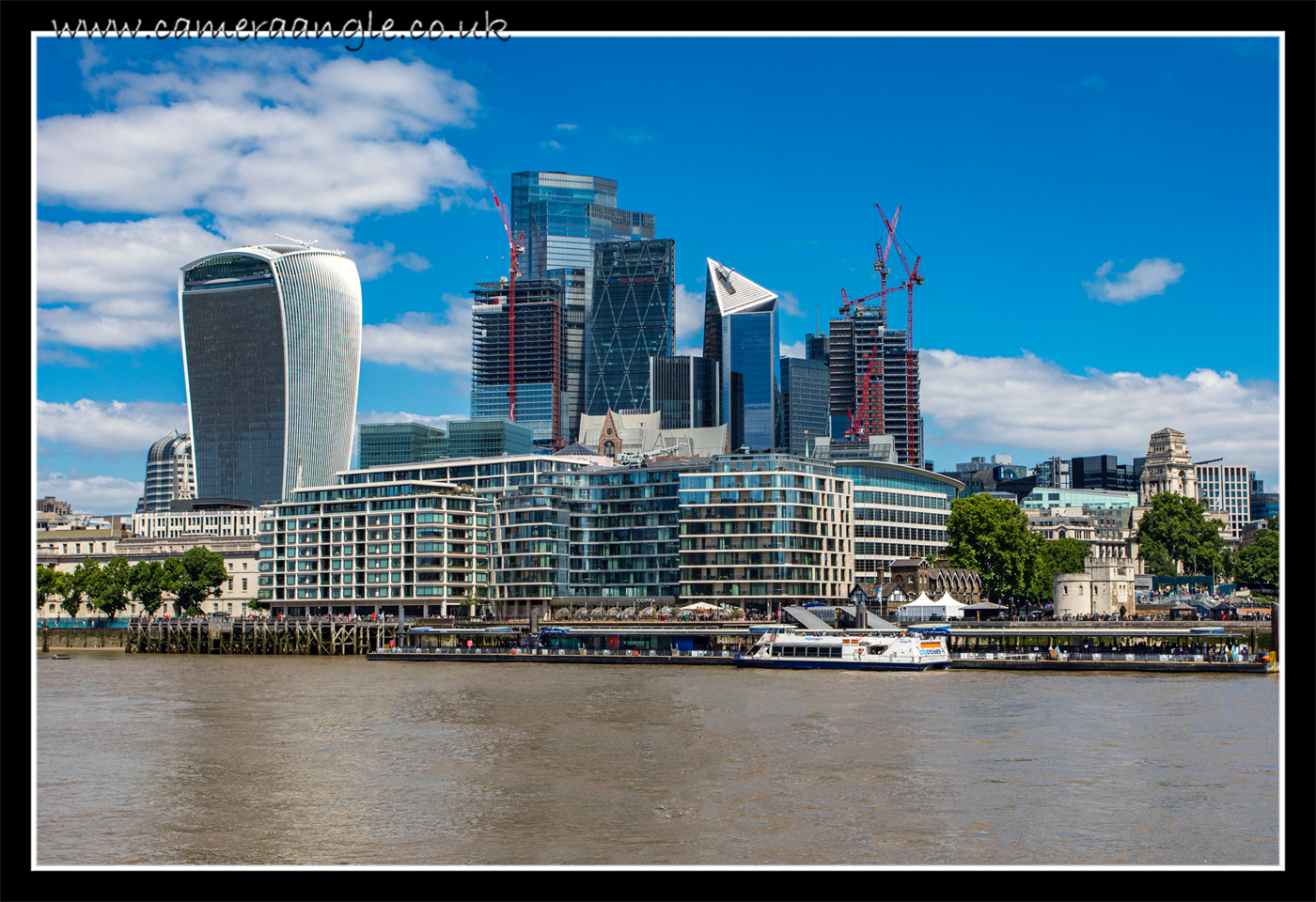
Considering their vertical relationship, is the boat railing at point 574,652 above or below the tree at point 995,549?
below

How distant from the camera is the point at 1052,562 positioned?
181 m

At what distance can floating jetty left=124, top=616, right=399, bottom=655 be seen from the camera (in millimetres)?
162500

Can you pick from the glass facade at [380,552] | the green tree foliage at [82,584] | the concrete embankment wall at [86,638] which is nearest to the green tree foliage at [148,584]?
the green tree foliage at [82,584]

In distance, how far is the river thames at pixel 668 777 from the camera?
38344 millimetres

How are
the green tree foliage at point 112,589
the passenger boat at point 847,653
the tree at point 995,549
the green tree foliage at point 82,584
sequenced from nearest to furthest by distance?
1. the passenger boat at point 847,653
2. the tree at point 995,549
3. the green tree foliage at point 112,589
4. the green tree foliage at point 82,584

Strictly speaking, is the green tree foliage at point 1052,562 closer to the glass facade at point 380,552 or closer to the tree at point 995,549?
Answer: the tree at point 995,549

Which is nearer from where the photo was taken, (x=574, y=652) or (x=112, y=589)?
(x=574, y=652)

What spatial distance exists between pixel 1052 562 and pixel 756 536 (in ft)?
146

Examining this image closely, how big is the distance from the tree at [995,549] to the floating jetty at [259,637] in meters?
75.2

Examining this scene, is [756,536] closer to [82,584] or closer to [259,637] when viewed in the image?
[259,637]

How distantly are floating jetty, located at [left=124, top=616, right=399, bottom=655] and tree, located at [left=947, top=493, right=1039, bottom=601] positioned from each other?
247 feet

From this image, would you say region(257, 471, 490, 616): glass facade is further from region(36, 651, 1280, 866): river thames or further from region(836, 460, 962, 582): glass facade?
region(36, 651, 1280, 866): river thames

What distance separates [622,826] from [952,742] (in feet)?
78.0

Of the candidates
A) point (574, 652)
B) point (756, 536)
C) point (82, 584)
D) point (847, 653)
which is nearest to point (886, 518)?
point (756, 536)
